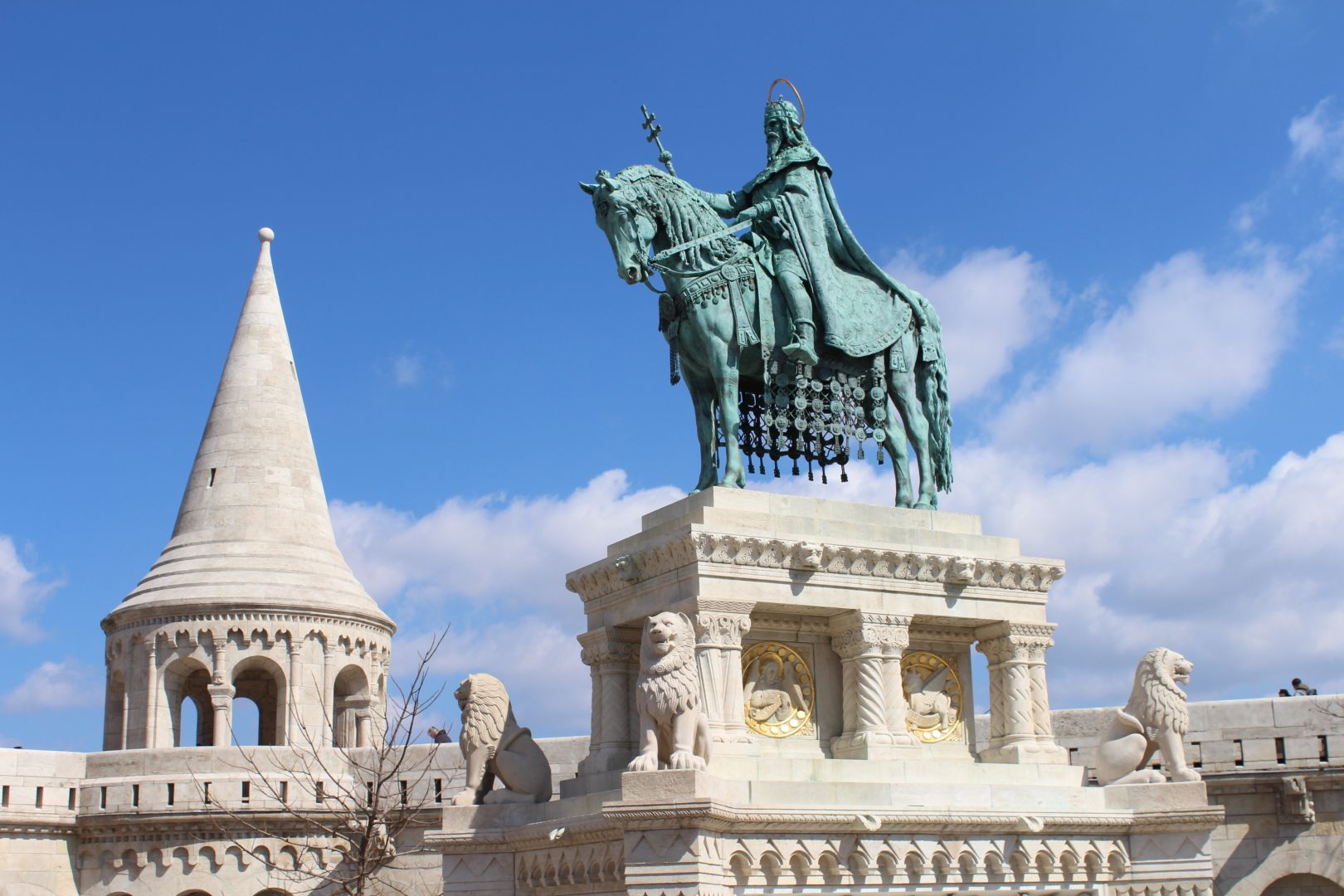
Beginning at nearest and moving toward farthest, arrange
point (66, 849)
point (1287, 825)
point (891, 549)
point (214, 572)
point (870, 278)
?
point (891, 549)
point (870, 278)
point (1287, 825)
point (66, 849)
point (214, 572)

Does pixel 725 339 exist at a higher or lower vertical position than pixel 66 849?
higher

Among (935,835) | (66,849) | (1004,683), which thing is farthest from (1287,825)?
(66,849)

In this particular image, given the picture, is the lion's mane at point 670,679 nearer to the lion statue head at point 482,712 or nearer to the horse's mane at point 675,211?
the lion statue head at point 482,712

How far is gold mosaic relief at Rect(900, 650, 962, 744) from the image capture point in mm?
14586

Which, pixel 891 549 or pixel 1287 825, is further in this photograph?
pixel 1287 825

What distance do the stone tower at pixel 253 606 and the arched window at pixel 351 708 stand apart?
0.02 metres

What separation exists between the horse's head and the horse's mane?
2.6 inches

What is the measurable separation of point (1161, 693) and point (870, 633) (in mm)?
2652

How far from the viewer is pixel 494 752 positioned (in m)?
14.7

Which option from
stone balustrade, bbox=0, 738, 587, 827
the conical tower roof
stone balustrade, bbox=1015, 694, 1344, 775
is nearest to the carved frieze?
stone balustrade, bbox=1015, 694, 1344, 775

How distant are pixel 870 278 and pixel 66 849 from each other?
17.5 metres

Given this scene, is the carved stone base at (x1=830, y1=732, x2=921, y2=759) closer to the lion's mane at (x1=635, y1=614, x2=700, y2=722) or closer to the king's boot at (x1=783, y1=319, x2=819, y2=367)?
the lion's mane at (x1=635, y1=614, x2=700, y2=722)

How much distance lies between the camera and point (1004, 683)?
14.9 m

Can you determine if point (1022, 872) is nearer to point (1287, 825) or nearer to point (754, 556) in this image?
point (754, 556)
